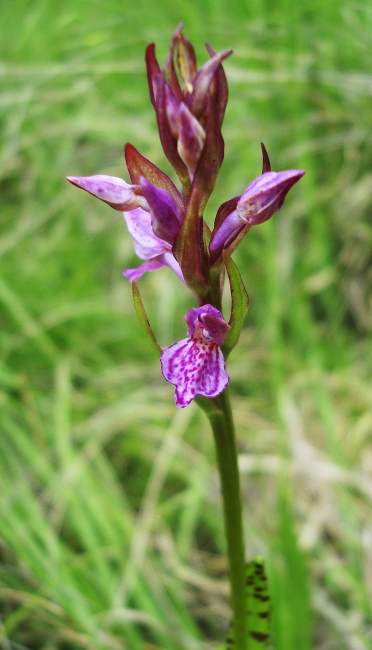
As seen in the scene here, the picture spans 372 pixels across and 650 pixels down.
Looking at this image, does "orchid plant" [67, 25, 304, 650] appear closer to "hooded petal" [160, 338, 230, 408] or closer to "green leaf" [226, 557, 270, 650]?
"hooded petal" [160, 338, 230, 408]

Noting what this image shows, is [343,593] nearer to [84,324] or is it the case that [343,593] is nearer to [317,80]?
[84,324]

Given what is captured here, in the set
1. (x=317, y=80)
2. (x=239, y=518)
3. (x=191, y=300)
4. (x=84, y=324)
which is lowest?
(x=239, y=518)

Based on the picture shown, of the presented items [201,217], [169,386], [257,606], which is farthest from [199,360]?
[169,386]

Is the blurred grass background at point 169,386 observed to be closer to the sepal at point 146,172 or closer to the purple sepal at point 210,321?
the purple sepal at point 210,321

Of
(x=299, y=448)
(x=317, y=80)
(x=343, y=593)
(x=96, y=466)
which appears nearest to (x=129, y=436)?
(x=96, y=466)

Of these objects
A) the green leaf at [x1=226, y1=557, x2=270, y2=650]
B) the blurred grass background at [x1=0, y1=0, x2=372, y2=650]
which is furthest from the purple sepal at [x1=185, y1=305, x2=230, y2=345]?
the blurred grass background at [x1=0, y1=0, x2=372, y2=650]

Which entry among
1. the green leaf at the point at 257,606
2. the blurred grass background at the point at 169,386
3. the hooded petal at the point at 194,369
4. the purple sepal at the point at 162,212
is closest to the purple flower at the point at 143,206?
→ the purple sepal at the point at 162,212

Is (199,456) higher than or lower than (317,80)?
lower
